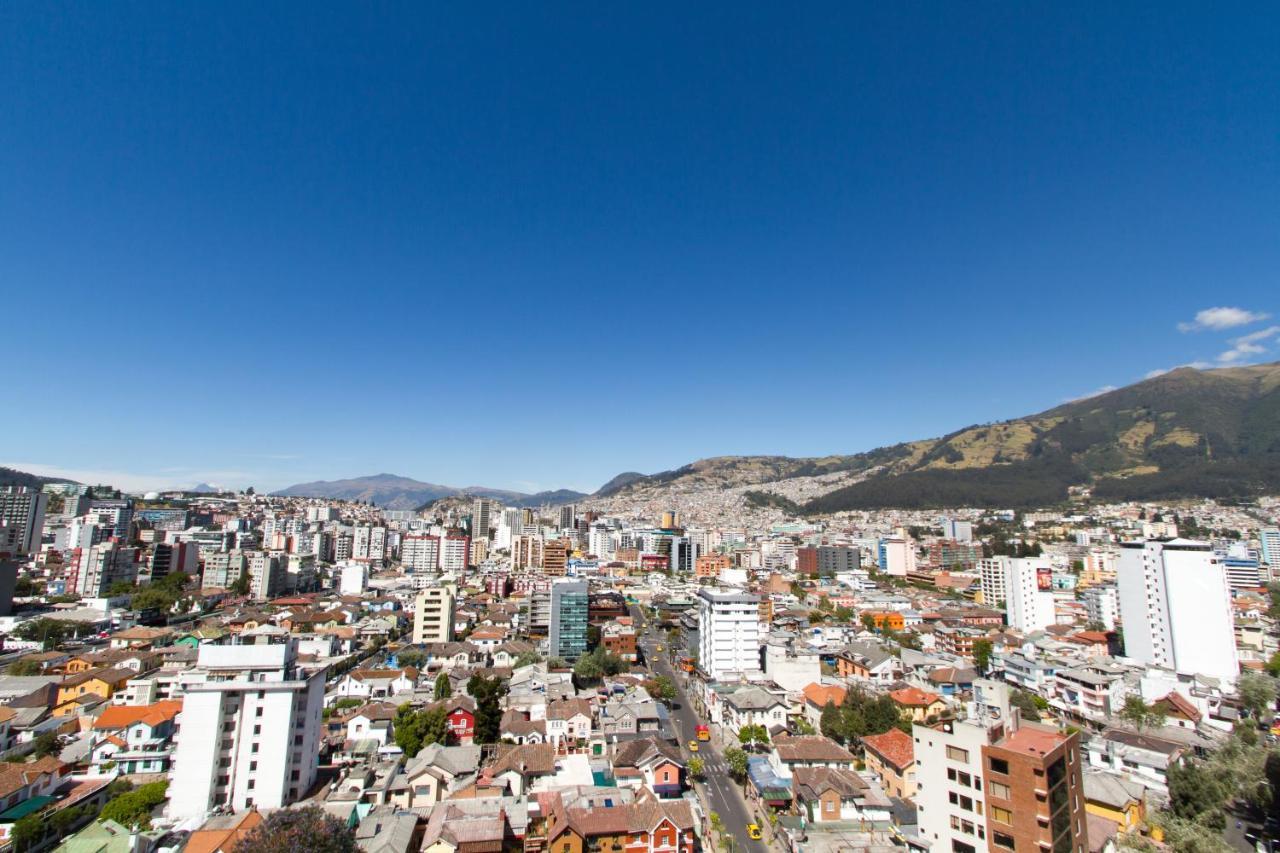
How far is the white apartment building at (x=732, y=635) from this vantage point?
104 feet

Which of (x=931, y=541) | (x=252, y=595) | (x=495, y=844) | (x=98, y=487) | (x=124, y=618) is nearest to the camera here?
(x=495, y=844)

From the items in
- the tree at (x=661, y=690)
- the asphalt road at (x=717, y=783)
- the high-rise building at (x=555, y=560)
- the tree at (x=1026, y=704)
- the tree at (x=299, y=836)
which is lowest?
the asphalt road at (x=717, y=783)

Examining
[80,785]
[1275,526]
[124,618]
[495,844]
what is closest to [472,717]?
[495,844]

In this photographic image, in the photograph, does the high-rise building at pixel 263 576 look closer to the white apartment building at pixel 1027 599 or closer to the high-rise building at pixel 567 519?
the white apartment building at pixel 1027 599

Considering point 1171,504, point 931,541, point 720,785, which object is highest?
point 1171,504

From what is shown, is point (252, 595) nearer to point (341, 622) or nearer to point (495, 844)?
point (341, 622)

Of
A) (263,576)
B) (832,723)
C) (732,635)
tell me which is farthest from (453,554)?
(832,723)

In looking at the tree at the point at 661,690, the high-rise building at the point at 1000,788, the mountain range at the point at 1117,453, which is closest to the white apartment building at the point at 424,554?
the tree at the point at 661,690

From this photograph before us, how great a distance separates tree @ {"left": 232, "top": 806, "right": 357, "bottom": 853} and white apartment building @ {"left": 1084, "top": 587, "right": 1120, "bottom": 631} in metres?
47.7

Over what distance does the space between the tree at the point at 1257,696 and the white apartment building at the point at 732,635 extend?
67.4 feet

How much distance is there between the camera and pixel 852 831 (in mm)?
16750

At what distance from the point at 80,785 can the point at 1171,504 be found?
12989 centimetres

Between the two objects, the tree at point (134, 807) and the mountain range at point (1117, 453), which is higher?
the mountain range at point (1117, 453)

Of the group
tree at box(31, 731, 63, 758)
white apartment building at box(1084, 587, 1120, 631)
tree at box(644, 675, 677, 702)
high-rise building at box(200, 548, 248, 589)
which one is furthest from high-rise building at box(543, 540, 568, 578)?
tree at box(31, 731, 63, 758)
